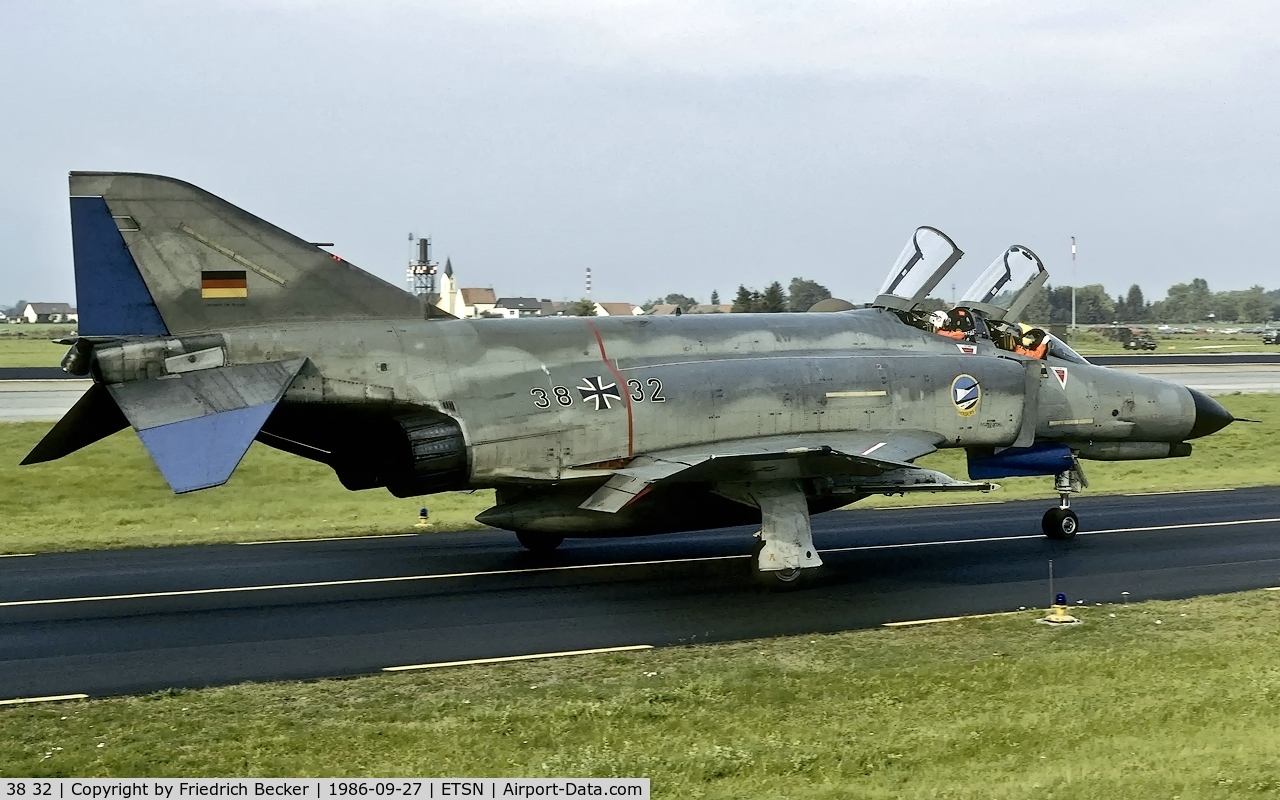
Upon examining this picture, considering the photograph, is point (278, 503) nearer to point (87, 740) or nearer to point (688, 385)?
point (688, 385)

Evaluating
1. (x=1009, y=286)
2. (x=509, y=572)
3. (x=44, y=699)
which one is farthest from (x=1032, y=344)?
(x=44, y=699)

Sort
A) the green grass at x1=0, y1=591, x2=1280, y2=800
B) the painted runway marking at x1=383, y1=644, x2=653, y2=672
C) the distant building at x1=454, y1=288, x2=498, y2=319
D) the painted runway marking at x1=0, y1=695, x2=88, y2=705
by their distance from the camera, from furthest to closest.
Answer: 1. the distant building at x1=454, y1=288, x2=498, y2=319
2. the painted runway marking at x1=383, y1=644, x2=653, y2=672
3. the painted runway marking at x1=0, y1=695, x2=88, y2=705
4. the green grass at x1=0, y1=591, x2=1280, y2=800

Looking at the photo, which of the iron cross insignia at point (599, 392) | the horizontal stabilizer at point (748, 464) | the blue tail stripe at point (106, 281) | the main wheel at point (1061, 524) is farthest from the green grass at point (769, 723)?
the main wheel at point (1061, 524)

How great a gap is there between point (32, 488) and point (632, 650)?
59.3 ft

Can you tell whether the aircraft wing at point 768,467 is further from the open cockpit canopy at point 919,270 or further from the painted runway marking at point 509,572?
the open cockpit canopy at point 919,270

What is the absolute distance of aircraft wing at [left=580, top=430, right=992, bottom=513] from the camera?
13969mm

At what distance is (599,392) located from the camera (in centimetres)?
1498

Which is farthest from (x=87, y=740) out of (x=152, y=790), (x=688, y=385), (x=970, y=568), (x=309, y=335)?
(x=970, y=568)

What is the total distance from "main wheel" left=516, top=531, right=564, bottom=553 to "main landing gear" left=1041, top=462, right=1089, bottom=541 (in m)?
7.88

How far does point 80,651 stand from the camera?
11719mm

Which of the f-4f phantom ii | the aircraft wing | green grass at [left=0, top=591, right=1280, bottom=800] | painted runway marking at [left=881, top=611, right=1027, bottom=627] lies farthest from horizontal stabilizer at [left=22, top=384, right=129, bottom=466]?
painted runway marking at [left=881, top=611, right=1027, bottom=627]

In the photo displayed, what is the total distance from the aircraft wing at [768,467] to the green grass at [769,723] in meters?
2.61

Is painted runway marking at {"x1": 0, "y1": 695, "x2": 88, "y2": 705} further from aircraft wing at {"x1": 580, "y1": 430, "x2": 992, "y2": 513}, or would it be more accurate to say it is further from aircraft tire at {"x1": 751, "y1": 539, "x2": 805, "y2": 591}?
aircraft tire at {"x1": 751, "y1": 539, "x2": 805, "y2": 591}

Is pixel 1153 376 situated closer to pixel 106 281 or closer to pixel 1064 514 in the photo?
pixel 1064 514
